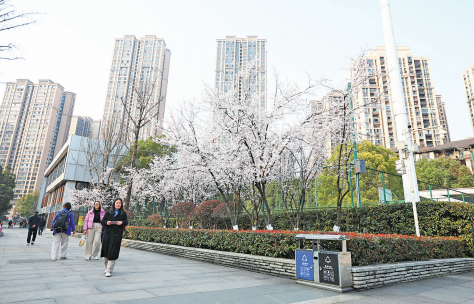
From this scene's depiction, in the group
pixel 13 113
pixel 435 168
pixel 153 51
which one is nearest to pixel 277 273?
pixel 435 168

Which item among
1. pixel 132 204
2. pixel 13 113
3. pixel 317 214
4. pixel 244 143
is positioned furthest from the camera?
A: pixel 13 113

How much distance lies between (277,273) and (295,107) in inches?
257

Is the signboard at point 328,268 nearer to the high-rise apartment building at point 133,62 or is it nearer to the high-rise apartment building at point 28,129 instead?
the high-rise apartment building at point 133,62

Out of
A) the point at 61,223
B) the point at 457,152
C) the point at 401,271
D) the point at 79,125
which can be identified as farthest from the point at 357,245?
the point at 79,125

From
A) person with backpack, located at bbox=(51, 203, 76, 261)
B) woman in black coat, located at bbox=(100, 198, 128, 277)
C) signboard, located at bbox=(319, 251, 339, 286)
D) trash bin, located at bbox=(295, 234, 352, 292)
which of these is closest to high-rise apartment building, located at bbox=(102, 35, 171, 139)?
person with backpack, located at bbox=(51, 203, 76, 261)

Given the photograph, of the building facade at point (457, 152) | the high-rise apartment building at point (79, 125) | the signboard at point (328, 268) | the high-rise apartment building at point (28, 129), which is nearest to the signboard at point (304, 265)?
the signboard at point (328, 268)

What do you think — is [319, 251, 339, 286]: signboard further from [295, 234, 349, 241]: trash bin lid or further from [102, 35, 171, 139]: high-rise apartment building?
[102, 35, 171, 139]: high-rise apartment building

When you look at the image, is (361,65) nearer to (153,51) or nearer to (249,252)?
(249,252)

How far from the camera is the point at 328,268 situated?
5.41m

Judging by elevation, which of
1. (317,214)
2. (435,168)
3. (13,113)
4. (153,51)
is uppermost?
(153,51)

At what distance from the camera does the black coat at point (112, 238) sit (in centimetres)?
603

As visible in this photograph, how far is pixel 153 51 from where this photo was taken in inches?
4658

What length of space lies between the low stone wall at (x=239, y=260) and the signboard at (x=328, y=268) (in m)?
0.97

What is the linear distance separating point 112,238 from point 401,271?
6647 millimetres
